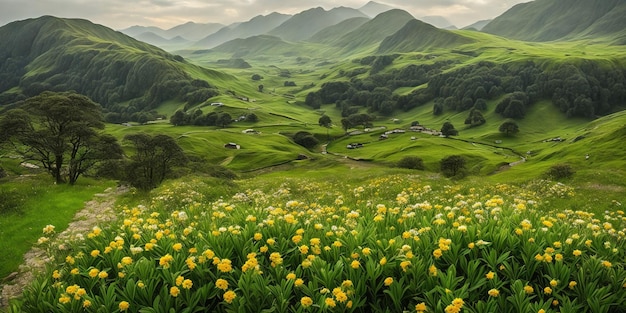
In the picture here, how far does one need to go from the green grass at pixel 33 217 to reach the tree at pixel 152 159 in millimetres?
6205

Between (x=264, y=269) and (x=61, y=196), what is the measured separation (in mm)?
36515

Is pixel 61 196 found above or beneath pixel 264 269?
beneath

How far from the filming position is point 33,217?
2784 centimetres

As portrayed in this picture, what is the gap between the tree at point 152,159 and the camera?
159 ft

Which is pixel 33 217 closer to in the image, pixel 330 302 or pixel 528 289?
pixel 330 302

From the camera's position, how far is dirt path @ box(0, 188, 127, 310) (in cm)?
962

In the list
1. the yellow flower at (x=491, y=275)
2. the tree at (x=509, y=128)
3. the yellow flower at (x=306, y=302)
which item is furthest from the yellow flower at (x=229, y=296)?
the tree at (x=509, y=128)

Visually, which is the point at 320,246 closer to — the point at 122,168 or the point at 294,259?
the point at 294,259

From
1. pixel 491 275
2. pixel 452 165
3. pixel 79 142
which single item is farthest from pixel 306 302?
pixel 452 165

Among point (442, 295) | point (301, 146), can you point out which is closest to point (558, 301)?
point (442, 295)

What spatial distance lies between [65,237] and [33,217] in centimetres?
2241

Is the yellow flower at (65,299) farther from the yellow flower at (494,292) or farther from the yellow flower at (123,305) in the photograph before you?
the yellow flower at (494,292)

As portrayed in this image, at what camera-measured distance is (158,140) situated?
178 feet

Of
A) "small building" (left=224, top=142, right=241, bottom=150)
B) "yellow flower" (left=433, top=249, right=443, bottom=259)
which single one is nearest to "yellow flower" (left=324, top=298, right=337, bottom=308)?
"yellow flower" (left=433, top=249, right=443, bottom=259)
